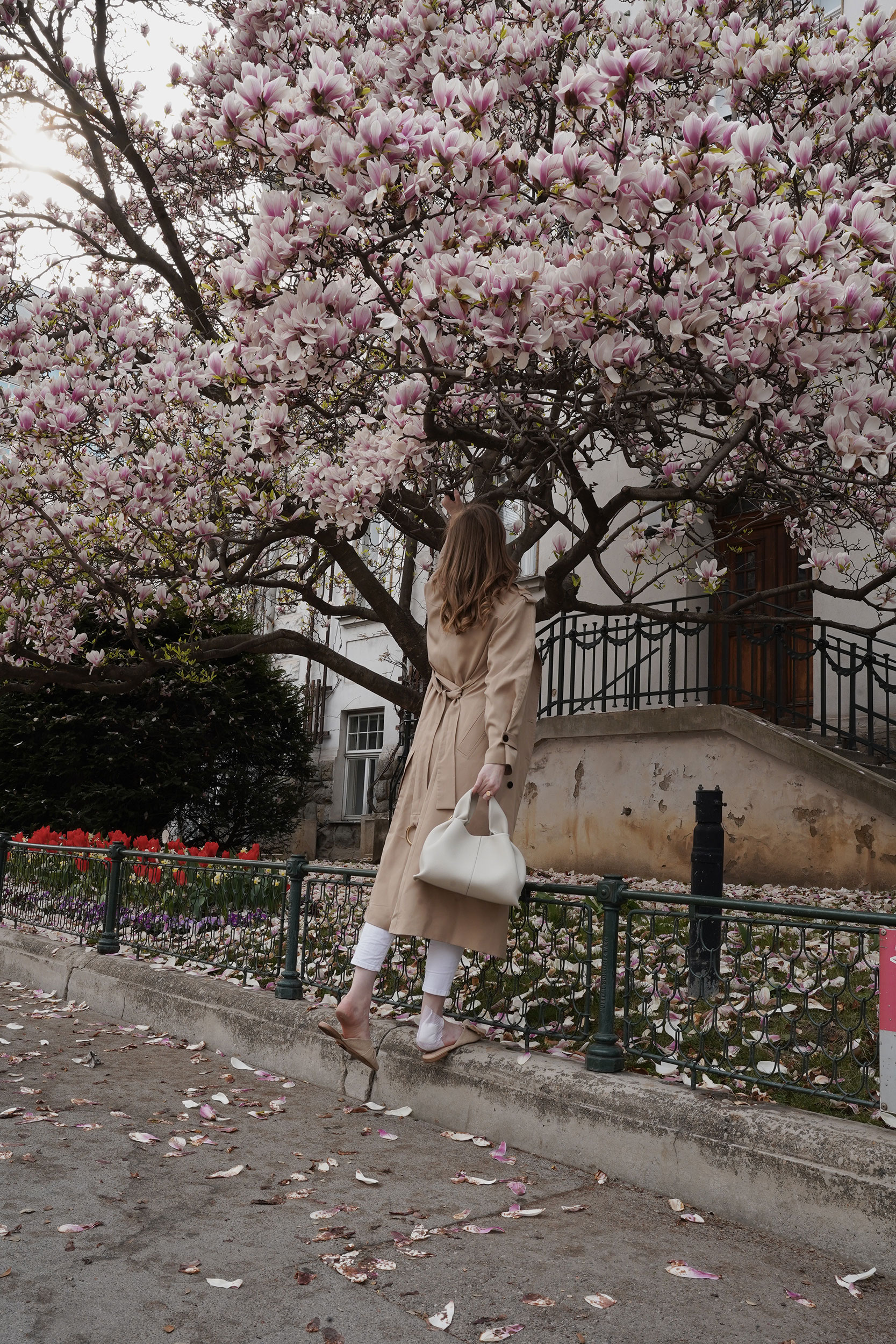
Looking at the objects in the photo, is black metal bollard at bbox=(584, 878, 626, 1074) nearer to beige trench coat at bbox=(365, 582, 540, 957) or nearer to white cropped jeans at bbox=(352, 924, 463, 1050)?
beige trench coat at bbox=(365, 582, 540, 957)

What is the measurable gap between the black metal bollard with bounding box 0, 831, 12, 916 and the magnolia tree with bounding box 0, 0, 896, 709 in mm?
1771

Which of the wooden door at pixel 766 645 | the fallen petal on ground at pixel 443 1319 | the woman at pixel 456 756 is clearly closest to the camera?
the fallen petal on ground at pixel 443 1319

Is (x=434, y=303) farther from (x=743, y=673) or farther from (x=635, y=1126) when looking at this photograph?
(x=743, y=673)

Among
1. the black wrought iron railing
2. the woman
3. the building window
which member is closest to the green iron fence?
the woman

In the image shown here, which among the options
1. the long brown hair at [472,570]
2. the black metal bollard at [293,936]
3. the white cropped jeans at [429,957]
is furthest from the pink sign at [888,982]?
the black metal bollard at [293,936]

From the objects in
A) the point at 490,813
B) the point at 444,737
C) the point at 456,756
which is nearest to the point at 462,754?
the point at 456,756

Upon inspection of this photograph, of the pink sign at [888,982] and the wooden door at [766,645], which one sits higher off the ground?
the wooden door at [766,645]

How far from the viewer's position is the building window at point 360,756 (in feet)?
56.1

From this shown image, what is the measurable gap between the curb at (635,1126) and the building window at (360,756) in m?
11.3

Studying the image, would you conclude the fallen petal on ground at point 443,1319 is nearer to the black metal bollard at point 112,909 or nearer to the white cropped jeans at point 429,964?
the white cropped jeans at point 429,964

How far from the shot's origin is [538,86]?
20.7 feet

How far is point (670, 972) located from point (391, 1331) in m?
2.14

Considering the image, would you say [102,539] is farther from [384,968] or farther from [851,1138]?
[851,1138]

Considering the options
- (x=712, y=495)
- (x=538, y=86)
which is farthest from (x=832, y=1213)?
(x=538, y=86)
